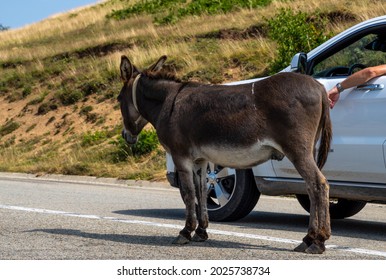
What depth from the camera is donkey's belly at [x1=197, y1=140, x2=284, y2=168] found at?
28.0 feet

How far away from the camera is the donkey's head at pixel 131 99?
9938mm

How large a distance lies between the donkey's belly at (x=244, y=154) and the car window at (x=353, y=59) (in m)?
1.98

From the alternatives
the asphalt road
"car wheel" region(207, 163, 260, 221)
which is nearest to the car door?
the asphalt road

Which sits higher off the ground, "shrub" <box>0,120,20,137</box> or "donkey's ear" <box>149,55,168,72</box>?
"donkey's ear" <box>149,55,168,72</box>

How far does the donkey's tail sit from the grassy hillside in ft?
31.9

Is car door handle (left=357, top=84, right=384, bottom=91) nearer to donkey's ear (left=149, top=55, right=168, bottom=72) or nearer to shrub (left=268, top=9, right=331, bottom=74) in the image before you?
donkey's ear (left=149, top=55, right=168, bottom=72)

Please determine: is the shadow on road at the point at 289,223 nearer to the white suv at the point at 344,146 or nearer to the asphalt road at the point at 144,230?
the asphalt road at the point at 144,230

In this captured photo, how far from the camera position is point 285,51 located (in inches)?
928

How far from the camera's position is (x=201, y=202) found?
30.4ft

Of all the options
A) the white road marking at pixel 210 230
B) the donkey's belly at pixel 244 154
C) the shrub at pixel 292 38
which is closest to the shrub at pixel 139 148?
the shrub at pixel 292 38

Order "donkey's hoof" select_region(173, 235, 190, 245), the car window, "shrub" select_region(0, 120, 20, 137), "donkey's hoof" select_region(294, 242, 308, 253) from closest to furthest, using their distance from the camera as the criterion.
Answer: "donkey's hoof" select_region(294, 242, 308, 253) < "donkey's hoof" select_region(173, 235, 190, 245) < the car window < "shrub" select_region(0, 120, 20, 137)

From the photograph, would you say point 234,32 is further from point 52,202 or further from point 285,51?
point 52,202
